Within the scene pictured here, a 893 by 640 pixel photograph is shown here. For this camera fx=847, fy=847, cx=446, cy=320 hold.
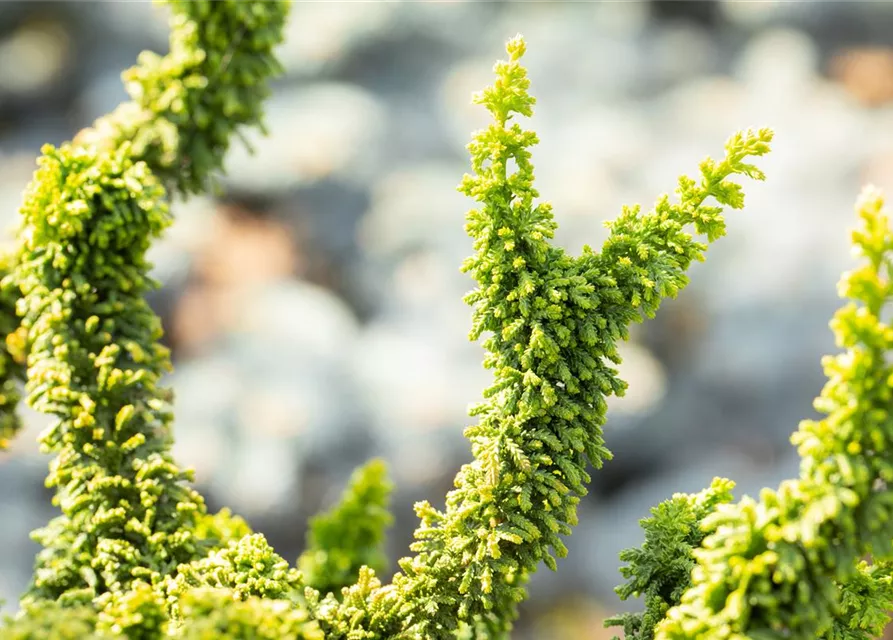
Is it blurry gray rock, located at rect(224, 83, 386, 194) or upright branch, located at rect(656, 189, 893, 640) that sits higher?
blurry gray rock, located at rect(224, 83, 386, 194)

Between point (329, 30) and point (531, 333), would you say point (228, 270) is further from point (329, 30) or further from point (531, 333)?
point (531, 333)

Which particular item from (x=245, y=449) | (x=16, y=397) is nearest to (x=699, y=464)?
(x=245, y=449)

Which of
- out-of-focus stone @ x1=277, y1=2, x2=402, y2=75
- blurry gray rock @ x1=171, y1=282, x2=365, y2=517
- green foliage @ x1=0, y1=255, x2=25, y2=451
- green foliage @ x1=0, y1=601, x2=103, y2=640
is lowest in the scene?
green foliage @ x1=0, y1=601, x2=103, y2=640

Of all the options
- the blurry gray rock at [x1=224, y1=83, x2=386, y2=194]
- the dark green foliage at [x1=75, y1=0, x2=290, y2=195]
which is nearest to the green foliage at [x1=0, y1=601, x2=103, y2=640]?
the dark green foliage at [x1=75, y1=0, x2=290, y2=195]

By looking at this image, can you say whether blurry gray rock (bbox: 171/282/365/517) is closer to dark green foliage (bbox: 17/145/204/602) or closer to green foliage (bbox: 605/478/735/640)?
dark green foliage (bbox: 17/145/204/602)

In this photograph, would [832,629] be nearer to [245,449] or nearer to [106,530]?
[106,530]

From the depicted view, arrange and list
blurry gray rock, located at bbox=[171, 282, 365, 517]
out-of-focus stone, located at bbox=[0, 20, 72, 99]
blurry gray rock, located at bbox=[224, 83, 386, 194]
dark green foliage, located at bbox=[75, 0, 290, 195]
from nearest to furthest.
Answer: dark green foliage, located at bbox=[75, 0, 290, 195] < blurry gray rock, located at bbox=[171, 282, 365, 517] < blurry gray rock, located at bbox=[224, 83, 386, 194] < out-of-focus stone, located at bbox=[0, 20, 72, 99]
